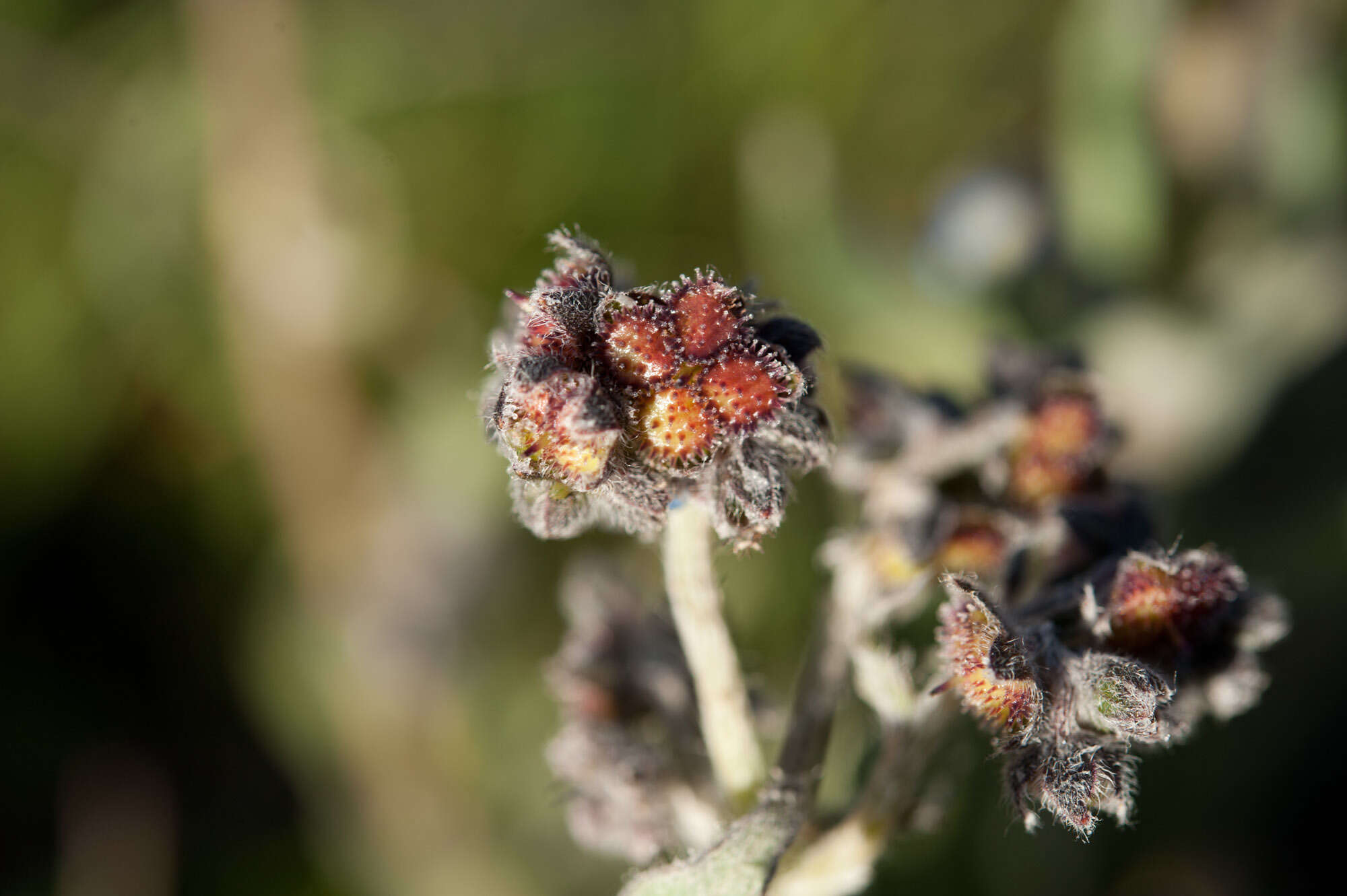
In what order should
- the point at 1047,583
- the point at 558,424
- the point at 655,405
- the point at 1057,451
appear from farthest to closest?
the point at 1057,451 → the point at 1047,583 → the point at 655,405 → the point at 558,424

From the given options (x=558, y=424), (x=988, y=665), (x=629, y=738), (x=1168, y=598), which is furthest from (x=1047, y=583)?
(x=558, y=424)

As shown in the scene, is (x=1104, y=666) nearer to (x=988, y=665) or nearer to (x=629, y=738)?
(x=988, y=665)

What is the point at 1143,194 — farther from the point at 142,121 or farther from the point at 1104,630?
the point at 142,121

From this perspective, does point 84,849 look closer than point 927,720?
No

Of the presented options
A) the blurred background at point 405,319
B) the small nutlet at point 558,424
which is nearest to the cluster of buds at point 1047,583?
the small nutlet at point 558,424

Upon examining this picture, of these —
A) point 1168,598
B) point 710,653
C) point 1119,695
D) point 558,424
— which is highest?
point 558,424

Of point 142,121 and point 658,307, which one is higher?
point 142,121

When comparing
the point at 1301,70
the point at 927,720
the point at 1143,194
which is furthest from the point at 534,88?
the point at 927,720

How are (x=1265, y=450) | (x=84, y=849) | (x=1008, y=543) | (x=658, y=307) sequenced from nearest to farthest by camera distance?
1. (x=658, y=307)
2. (x=1008, y=543)
3. (x=1265, y=450)
4. (x=84, y=849)
